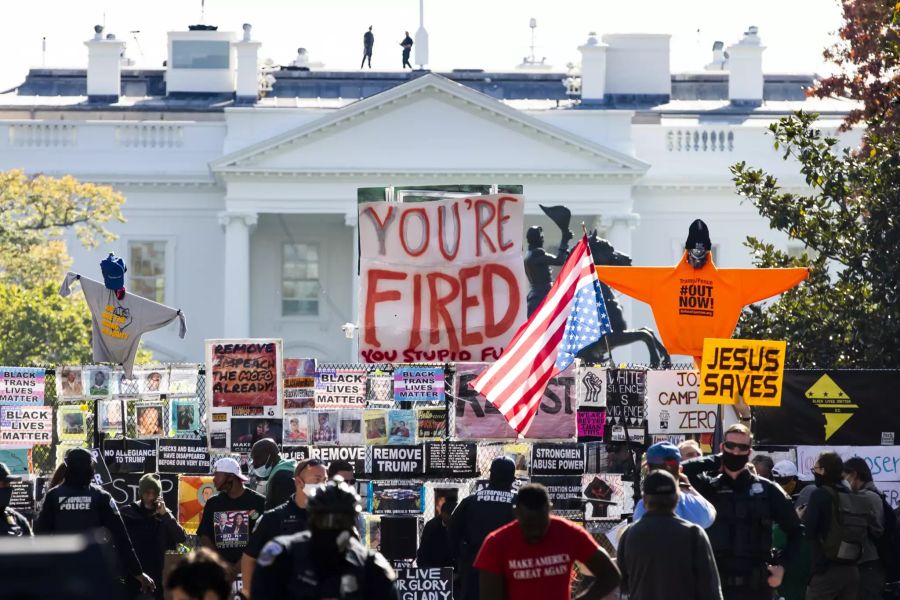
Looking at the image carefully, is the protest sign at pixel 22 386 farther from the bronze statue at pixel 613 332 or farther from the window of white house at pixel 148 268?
the window of white house at pixel 148 268

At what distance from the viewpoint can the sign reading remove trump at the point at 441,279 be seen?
43.6ft

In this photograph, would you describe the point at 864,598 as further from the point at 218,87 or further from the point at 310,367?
the point at 218,87

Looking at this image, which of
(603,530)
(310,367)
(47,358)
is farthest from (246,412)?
(47,358)

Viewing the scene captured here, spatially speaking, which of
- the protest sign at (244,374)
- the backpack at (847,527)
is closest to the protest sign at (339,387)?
the protest sign at (244,374)

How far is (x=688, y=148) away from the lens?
2329 inches

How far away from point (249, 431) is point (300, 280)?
149ft

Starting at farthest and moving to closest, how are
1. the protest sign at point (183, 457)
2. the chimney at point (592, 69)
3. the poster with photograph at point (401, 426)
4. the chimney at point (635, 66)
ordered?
the chimney at point (635, 66), the chimney at point (592, 69), the protest sign at point (183, 457), the poster with photograph at point (401, 426)

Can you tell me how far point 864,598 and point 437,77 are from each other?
43067 millimetres

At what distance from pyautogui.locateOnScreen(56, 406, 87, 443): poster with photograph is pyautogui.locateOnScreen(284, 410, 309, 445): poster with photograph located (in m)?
1.85

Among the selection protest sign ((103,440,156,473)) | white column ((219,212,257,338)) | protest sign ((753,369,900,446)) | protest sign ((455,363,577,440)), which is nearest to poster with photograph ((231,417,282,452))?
protest sign ((103,440,156,473))

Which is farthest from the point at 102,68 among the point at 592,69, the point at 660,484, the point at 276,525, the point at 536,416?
the point at 660,484

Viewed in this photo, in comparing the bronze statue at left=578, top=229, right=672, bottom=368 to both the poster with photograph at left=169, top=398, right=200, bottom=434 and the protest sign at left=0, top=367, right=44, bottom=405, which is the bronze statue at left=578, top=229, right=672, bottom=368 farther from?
the protest sign at left=0, top=367, right=44, bottom=405

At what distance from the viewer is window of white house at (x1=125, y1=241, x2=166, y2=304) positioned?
188 ft

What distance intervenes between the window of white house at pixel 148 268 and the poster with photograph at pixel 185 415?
42416 millimetres
